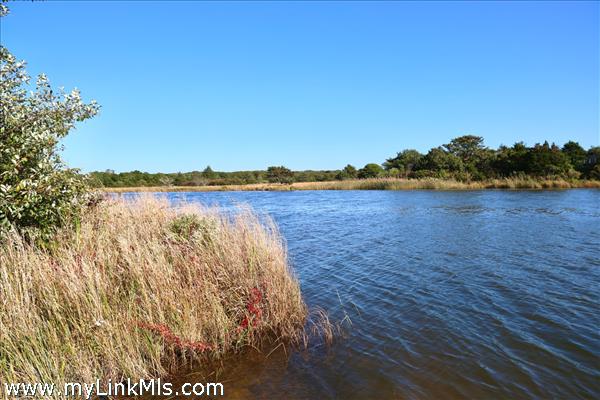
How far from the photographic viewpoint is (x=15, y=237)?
4898 millimetres

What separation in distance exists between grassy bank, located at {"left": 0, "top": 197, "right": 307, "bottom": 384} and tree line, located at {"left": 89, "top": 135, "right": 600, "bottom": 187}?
4619mm

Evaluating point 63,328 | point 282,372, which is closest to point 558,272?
point 282,372

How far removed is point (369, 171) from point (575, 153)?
38.6 meters

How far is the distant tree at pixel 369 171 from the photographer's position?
7967cm

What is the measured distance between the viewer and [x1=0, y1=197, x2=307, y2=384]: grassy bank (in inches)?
155

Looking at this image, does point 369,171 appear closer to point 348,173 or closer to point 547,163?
point 348,173

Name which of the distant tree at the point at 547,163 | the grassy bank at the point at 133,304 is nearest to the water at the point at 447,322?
the grassy bank at the point at 133,304

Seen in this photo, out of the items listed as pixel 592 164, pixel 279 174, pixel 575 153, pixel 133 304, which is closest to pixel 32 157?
pixel 133 304

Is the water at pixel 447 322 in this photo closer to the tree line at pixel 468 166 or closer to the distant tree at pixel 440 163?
the tree line at pixel 468 166

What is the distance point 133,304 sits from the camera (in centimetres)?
472

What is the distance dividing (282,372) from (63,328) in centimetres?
282

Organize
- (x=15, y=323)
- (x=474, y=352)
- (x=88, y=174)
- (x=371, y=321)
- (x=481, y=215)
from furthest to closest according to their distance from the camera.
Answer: (x=481, y=215) < (x=88, y=174) < (x=371, y=321) < (x=474, y=352) < (x=15, y=323)

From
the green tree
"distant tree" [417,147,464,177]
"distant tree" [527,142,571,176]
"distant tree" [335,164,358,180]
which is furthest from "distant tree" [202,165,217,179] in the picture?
the green tree

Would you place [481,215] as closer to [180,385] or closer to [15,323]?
[180,385]
